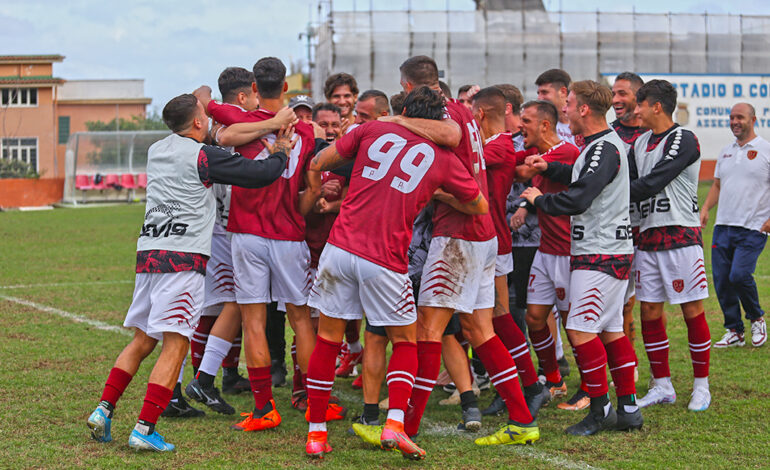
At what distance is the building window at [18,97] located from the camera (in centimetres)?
5544

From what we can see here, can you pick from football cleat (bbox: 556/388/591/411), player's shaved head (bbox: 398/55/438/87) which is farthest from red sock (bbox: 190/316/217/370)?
football cleat (bbox: 556/388/591/411)

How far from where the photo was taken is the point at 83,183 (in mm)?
36719

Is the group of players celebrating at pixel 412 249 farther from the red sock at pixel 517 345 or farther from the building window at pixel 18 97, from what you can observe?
the building window at pixel 18 97

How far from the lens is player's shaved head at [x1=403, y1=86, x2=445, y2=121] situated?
16.4ft

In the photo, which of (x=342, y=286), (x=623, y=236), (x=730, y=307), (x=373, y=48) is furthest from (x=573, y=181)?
(x=373, y=48)

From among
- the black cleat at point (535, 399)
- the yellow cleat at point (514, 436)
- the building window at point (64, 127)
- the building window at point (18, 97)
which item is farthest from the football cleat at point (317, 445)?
the building window at point (64, 127)

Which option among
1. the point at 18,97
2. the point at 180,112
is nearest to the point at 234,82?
the point at 180,112

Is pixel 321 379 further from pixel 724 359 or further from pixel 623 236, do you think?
pixel 724 359

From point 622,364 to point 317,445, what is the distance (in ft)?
7.12

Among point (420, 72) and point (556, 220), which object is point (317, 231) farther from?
point (556, 220)

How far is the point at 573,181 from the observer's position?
5570mm

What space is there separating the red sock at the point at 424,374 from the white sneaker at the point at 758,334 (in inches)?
175

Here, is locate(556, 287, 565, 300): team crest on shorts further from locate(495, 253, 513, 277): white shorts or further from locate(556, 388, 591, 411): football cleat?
locate(556, 388, 591, 411): football cleat

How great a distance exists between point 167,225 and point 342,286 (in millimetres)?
1198
